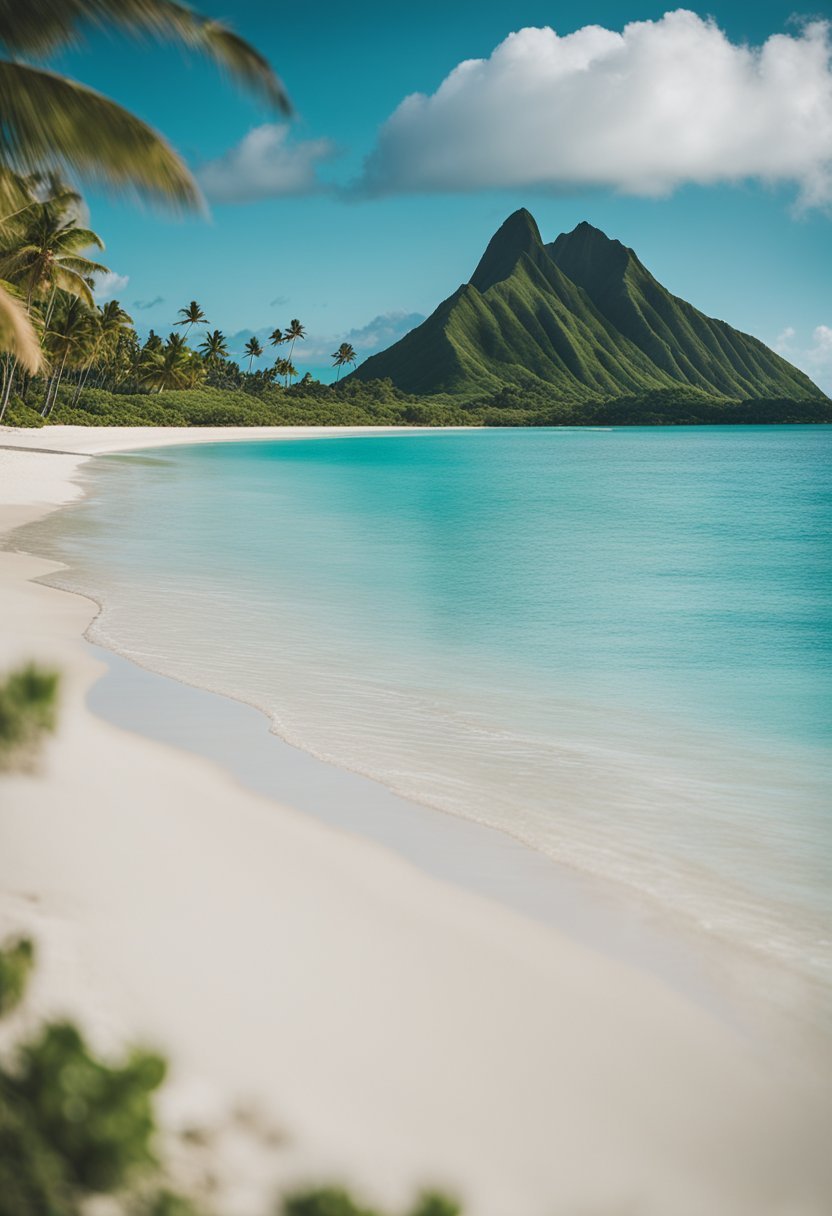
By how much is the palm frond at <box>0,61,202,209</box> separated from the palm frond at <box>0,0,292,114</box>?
0.37 m

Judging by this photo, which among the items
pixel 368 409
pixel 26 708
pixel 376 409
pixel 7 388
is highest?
pixel 376 409

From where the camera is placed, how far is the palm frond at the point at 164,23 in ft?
23.4

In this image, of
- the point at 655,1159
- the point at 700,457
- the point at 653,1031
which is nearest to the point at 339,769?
the point at 653,1031

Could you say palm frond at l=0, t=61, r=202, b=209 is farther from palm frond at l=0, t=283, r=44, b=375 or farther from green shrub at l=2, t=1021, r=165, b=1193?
green shrub at l=2, t=1021, r=165, b=1193

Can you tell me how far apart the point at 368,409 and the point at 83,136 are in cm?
10667

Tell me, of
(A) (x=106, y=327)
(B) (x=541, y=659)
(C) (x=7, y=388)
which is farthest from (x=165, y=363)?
(B) (x=541, y=659)

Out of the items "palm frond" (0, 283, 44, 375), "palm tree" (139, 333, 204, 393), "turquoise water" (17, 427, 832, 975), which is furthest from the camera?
"palm tree" (139, 333, 204, 393)

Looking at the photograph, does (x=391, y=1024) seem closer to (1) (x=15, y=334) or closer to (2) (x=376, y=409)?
(1) (x=15, y=334)

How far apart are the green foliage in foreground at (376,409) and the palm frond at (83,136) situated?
4420 centimetres

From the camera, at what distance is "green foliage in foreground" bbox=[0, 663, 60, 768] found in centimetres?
257

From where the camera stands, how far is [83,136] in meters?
7.40

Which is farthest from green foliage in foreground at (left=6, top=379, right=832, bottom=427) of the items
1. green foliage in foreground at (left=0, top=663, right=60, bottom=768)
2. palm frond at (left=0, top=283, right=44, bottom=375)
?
green foliage in foreground at (left=0, top=663, right=60, bottom=768)

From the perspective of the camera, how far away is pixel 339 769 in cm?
676

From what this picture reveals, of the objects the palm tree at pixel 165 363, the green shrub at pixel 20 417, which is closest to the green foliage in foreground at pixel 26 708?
the green shrub at pixel 20 417
